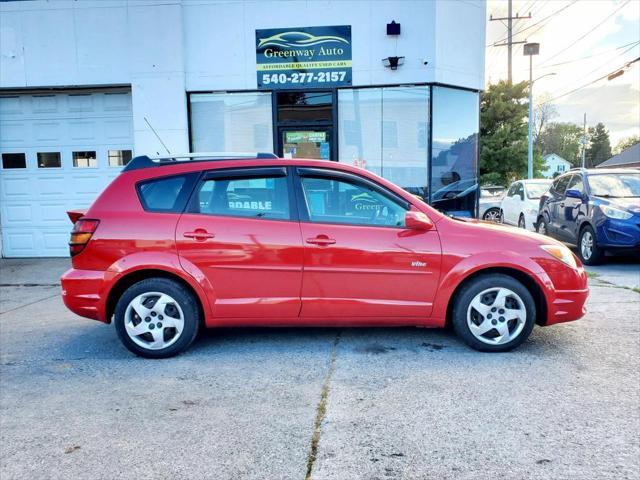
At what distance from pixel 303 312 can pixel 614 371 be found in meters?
2.48

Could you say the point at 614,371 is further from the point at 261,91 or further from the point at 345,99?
the point at 261,91

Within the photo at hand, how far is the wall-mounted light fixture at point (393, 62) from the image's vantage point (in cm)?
901

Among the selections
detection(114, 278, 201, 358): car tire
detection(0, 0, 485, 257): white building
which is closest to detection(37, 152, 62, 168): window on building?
detection(0, 0, 485, 257): white building

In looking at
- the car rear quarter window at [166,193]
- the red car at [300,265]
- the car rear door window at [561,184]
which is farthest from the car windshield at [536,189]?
the car rear quarter window at [166,193]

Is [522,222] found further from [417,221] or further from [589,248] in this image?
[417,221]

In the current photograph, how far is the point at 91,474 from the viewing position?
2637mm

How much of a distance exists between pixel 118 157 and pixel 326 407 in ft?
26.8

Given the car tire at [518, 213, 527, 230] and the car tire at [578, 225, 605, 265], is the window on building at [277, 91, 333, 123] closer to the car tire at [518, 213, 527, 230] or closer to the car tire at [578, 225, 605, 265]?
the car tire at [578, 225, 605, 265]

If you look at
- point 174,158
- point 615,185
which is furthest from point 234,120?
point 615,185

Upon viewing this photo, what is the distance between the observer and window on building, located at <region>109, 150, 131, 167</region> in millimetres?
9875

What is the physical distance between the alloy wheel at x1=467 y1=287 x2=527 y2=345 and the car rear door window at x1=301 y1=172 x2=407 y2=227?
0.94 metres

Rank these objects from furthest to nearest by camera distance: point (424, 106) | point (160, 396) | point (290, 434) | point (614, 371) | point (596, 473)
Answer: point (424, 106) → point (614, 371) → point (160, 396) → point (290, 434) → point (596, 473)

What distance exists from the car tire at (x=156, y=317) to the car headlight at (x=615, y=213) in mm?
7301

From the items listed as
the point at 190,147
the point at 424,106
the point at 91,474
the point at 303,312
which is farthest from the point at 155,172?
the point at 424,106
